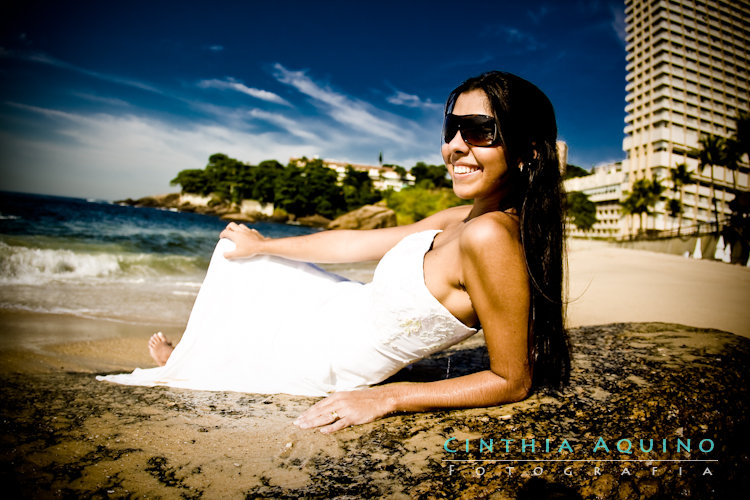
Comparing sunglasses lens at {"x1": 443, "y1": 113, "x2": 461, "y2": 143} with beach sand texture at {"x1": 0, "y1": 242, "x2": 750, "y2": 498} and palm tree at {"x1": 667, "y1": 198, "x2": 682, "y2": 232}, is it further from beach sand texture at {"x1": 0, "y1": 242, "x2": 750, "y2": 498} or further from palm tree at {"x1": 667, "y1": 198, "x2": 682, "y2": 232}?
palm tree at {"x1": 667, "y1": 198, "x2": 682, "y2": 232}

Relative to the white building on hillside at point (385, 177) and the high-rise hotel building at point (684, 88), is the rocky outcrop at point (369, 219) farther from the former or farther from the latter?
the white building on hillside at point (385, 177)

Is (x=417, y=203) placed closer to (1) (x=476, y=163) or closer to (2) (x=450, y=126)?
(2) (x=450, y=126)

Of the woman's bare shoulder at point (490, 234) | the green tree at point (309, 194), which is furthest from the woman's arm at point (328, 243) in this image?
the green tree at point (309, 194)

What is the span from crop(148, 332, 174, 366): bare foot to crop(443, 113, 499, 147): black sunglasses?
2599mm

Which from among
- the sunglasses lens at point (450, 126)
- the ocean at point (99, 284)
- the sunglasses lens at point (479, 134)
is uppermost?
the sunglasses lens at point (450, 126)

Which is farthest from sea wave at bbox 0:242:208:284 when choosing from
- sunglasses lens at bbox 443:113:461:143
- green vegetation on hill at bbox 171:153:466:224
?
green vegetation on hill at bbox 171:153:466:224

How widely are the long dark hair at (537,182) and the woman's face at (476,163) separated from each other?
1.4 inches

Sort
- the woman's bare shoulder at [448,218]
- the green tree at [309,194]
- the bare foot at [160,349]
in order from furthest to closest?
the green tree at [309,194], the bare foot at [160,349], the woman's bare shoulder at [448,218]

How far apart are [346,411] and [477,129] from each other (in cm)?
143

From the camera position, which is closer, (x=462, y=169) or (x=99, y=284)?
(x=462, y=169)

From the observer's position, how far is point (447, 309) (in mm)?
1594

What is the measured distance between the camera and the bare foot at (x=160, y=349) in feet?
8.45

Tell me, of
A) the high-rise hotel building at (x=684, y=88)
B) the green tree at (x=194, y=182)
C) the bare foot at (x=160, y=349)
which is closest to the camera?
the bare foot at (x=160, y=349)

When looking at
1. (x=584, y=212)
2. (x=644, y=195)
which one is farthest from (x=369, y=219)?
(x=584, y=212)
